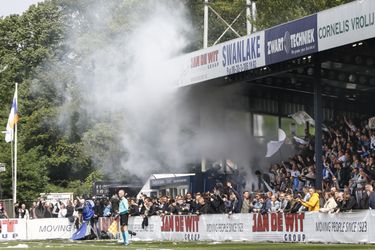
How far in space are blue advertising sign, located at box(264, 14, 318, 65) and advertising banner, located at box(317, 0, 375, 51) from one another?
17.4 inches

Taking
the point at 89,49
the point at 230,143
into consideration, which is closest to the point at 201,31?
the point at 89,49

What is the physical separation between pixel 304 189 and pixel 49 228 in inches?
570

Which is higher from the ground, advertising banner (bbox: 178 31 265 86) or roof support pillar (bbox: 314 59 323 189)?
advertising banner (bbox: 178 31 265 86)

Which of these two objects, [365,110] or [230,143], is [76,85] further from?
[365,110]

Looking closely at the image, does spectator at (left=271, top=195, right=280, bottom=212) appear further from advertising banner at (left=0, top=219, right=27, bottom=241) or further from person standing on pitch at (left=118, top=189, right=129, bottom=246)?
advertising banner at (left=0, top=219, right=27, bottom=241)

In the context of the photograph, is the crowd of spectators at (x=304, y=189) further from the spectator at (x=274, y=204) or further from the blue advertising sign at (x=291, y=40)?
the blue advertising sign at (x=291, y=40)

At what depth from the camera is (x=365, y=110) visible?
38.3 metres

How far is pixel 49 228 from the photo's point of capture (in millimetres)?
40344

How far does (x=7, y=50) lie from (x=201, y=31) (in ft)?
69.9

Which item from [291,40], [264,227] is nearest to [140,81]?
[291,40]

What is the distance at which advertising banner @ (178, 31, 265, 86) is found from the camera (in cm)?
3356

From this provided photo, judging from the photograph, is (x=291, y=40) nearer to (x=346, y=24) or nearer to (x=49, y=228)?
(x=346, y=24)

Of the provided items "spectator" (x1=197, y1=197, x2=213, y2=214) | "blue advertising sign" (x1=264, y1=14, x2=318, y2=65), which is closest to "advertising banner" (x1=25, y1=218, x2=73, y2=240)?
"spectator" (x1=197, y1=197, x2=213, y2=214)

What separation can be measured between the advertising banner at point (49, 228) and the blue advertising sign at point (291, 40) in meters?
11.9
